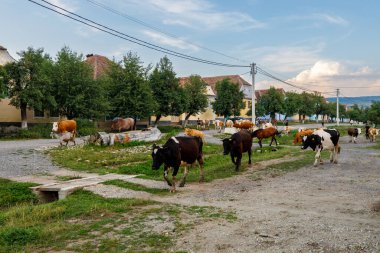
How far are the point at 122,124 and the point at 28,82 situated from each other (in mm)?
12517

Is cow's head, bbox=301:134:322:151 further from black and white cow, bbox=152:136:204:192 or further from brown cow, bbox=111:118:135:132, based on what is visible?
brown cow, bbox=111:118:135:132

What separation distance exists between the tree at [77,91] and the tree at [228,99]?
2961 cm

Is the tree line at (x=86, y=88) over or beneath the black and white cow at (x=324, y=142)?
over

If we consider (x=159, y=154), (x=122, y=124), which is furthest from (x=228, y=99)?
(x=159, y=154)

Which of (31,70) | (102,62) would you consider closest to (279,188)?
(31,70)

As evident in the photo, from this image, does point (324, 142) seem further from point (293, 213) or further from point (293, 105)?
point (293, 105)

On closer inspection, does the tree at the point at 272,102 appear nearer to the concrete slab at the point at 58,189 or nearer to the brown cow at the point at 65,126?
the brown cow at the point at 65,126

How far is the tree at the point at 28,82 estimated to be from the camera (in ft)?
122

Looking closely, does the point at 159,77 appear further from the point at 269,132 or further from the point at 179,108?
the point at 269,132

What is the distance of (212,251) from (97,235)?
265 centimetres

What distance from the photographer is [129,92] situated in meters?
43.1

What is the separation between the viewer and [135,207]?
35.1 ft

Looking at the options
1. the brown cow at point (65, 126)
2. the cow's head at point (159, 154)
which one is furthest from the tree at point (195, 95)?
the cow's head at point (159, 154)

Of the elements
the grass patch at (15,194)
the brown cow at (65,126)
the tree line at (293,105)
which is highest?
the tree line at (293,105)
